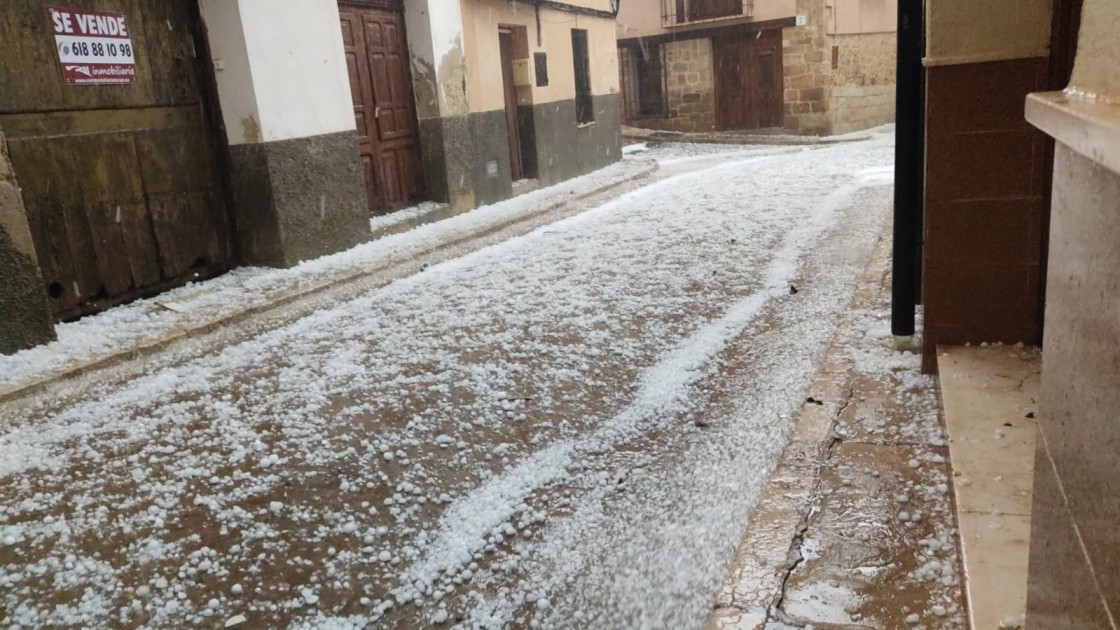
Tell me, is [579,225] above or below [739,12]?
below

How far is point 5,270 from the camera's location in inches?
167

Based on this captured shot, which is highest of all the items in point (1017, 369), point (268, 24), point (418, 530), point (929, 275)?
point (268, 24)

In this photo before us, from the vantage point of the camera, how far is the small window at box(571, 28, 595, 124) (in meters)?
12.9

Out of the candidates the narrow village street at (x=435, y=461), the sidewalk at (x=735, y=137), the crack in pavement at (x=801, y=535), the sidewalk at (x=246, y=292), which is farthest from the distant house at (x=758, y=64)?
the crack in pavement at (x=801, y=535)

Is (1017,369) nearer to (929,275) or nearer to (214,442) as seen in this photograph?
(929,275)

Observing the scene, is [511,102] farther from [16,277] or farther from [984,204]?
[984,204]

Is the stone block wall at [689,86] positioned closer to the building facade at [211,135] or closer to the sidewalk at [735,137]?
the sidewalk at [735,137]

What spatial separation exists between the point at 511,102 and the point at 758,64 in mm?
10889

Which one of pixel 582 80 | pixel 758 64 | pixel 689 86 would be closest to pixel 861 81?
pixel 758 64

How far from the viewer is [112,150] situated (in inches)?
217

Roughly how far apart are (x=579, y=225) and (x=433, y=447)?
5.13m

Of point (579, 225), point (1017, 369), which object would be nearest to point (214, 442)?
point (1017, 369)

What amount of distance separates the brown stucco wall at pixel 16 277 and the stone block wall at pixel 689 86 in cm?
1811

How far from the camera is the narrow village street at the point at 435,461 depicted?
2141mm
